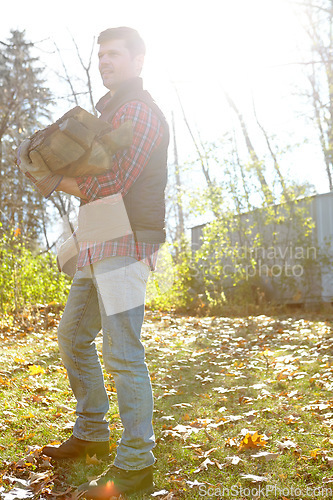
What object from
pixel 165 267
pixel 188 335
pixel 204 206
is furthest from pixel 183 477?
pixel 165 267

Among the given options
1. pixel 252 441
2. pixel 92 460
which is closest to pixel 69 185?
pixel 92 460

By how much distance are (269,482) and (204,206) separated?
8.88 metres

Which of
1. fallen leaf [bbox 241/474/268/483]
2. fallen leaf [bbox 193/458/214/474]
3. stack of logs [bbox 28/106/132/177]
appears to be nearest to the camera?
stack of logs [bbox 28/106/132/177]

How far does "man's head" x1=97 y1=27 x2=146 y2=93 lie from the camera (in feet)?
8.32

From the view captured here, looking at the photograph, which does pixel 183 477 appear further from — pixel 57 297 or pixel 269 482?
pixel 57 297

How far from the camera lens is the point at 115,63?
101 inches

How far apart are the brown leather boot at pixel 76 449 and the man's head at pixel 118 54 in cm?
208

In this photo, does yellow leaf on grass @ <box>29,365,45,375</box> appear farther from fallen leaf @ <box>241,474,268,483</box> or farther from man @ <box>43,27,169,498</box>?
fallen leaf @ <box>241,474,268,483</box>

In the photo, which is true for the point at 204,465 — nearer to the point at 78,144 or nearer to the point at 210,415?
the point at 210,415

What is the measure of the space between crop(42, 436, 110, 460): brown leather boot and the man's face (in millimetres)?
2088

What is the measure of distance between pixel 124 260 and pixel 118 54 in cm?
113
